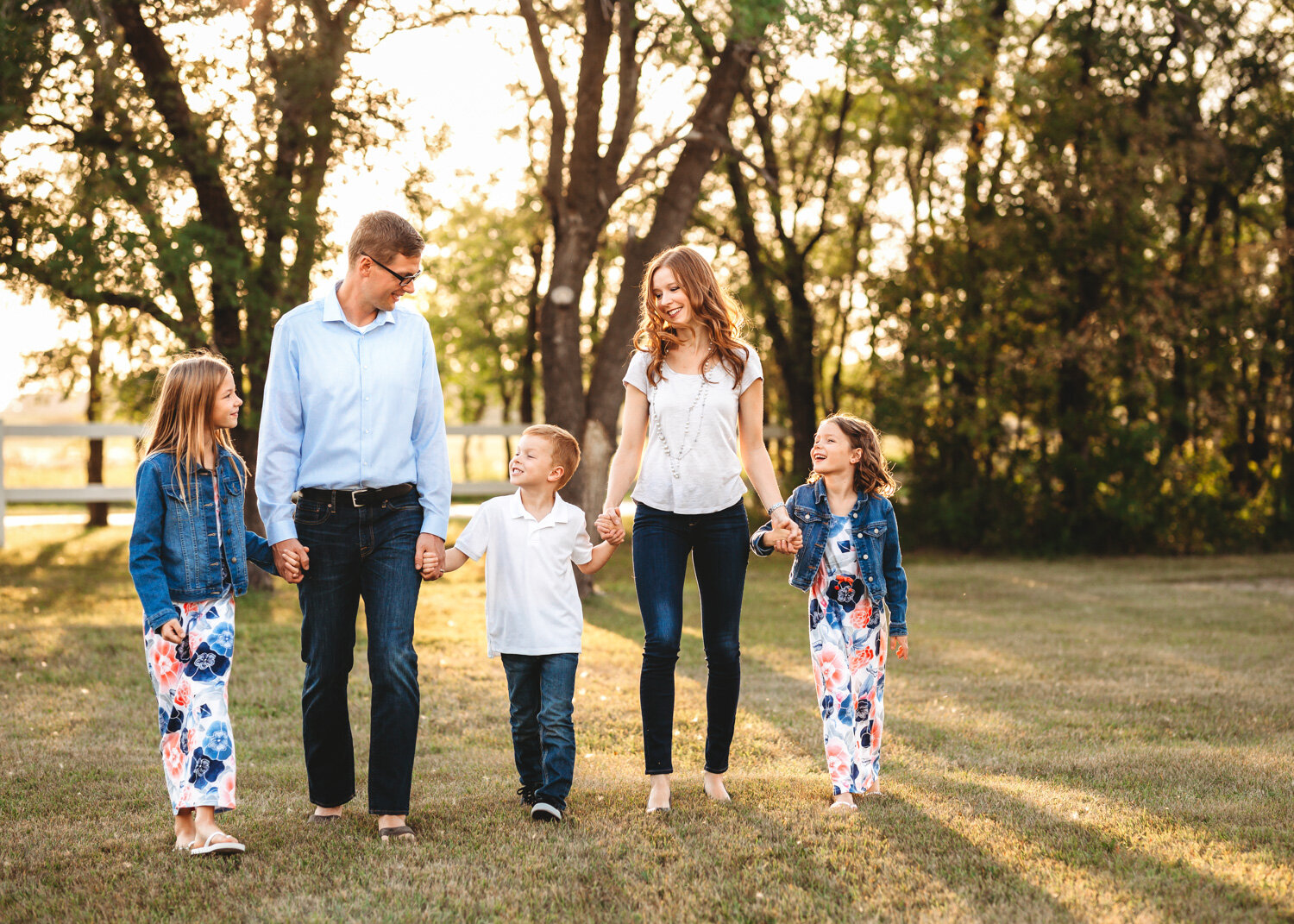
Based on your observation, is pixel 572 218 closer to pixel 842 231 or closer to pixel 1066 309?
pixel 1066 309

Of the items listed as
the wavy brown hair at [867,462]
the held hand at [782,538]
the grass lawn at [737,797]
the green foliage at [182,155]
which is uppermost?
the green foliage at [182,155]

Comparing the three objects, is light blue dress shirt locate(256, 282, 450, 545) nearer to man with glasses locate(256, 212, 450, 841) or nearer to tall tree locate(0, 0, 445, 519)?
man with glasses locate(256, 212, 450, 841)

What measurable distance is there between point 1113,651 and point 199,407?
7.69 meters

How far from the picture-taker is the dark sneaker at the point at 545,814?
13.8 feet

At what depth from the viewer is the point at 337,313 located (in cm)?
392

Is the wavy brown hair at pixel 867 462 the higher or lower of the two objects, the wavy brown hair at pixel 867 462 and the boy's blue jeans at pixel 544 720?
the higher

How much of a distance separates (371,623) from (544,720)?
76 cm

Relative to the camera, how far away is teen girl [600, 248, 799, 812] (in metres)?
4.30

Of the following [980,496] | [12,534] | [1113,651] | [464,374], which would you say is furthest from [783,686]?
[464,374]

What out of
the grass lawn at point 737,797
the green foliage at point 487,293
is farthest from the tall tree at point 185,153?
the green foliage at point 487,293

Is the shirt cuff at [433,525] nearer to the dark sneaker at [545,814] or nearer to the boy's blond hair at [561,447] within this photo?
the boy's blond hair at [561,447]

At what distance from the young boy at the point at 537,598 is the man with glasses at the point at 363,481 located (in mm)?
383

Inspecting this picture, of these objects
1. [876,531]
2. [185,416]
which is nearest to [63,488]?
[185,416]

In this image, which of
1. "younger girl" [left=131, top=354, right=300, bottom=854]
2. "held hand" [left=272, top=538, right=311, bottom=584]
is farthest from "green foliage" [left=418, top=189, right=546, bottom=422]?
"held hand" [left=272, top=538, right=311, bottom=584]
